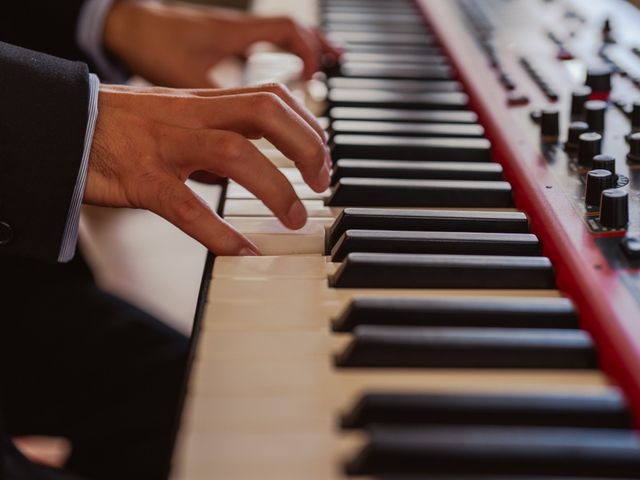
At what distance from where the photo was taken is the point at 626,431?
2.08 feet

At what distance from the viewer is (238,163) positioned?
924 millimetres

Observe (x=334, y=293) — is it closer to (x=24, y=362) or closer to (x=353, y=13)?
(x=24, y=362)

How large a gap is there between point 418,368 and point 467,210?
0.36 m

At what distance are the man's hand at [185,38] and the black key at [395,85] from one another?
13cm

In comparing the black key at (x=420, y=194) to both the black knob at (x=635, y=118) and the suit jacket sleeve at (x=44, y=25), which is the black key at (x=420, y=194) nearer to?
the black knob at (x=635, y=118)

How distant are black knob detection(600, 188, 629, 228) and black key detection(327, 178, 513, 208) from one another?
0.19 meters

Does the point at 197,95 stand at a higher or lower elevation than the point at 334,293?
higher

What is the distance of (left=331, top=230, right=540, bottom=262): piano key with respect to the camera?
890 mm

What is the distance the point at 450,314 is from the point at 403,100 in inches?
25.9

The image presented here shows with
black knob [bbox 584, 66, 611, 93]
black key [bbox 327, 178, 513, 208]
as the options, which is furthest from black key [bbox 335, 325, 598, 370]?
black knob [bbox 584, 66, 611, 93]

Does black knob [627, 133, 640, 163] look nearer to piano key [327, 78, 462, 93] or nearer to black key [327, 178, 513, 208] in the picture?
black key [327, 178, 513, 208]

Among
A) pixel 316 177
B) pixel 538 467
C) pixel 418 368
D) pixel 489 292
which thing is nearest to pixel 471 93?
pixel 316 177

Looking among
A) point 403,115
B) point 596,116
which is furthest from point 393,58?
point 596,116

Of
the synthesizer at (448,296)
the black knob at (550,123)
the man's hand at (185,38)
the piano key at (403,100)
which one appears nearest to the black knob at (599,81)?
the synthesizer at (448,296)
